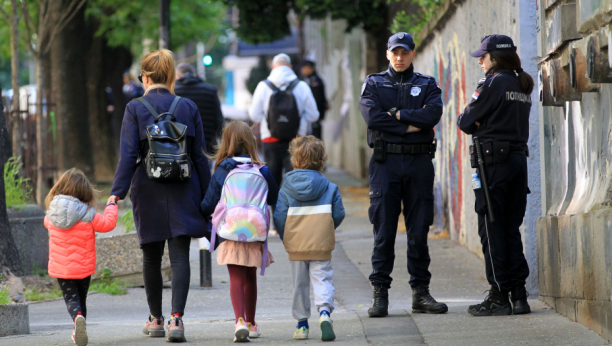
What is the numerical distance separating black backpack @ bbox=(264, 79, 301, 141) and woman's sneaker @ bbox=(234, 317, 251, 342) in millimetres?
5101

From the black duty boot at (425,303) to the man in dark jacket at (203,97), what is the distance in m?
4.55

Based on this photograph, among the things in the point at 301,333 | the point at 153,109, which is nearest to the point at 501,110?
the point at 301,333

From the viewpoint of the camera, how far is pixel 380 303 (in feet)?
20.0

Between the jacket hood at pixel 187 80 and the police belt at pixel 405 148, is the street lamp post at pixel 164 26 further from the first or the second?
the police belt at pixel 405 148

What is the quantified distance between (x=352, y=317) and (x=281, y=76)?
4.74 metres

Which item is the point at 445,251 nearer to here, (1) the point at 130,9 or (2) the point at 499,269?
(2) the point at 499,269

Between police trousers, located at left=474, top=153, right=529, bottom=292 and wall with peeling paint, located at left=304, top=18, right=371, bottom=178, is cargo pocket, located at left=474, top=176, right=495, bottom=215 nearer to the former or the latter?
police trousers, located at left=474, top=153, right=529, bottom=292

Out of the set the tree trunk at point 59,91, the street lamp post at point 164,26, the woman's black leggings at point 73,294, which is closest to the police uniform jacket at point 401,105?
the woman's black leggings at point 73,294

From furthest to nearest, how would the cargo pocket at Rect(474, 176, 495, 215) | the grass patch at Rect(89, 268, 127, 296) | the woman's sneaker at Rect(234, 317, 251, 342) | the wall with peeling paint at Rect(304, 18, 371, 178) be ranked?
the wall with peeling paint at Rect(304, 18, 371, 178) < the grass patch at Rect(89, 268, 127, 296) < the cargo pocket at Rect(474, 176, 495, 215) < the woman's sneaker at Rect(234, 317, 251, 342)

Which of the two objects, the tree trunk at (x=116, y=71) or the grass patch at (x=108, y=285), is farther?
the tree trunk at (x=116, y=71)

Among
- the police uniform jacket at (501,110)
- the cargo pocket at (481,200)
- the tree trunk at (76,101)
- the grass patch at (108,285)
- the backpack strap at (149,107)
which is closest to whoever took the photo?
the backpack strap at (149,107)

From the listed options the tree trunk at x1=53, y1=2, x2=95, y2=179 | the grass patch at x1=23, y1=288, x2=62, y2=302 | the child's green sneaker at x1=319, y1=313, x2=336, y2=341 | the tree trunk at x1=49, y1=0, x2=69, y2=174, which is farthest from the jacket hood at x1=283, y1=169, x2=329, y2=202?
the tree trunk at x1=53, y1=2, x2=95, y2=179

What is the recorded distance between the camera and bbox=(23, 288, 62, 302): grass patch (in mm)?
7484

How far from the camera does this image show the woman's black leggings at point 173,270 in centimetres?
551
